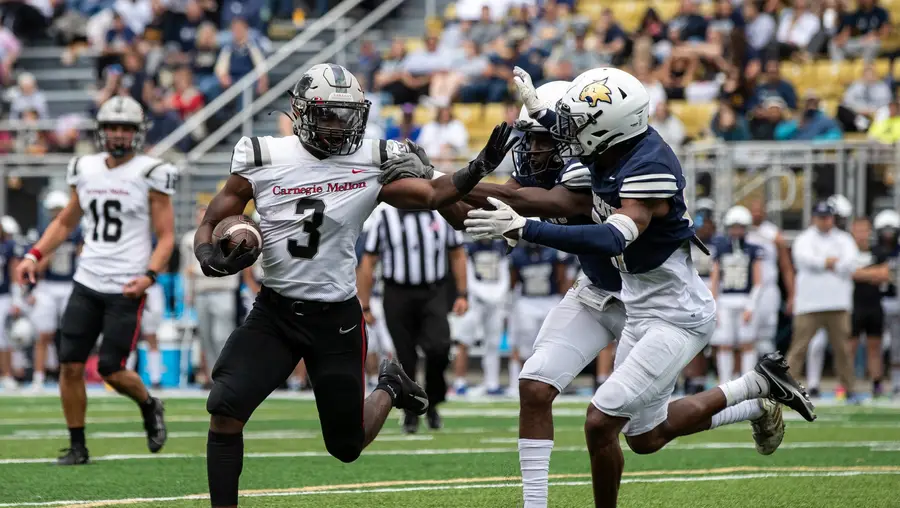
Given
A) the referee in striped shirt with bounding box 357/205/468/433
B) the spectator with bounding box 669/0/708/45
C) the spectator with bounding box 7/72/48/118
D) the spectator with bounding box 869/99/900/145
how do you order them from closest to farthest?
the referee in striped shirt with bounding box 357/205/468/433 → the spectator with bounding box 869/99/900/145 → the spectator with bounding box 669/0/708/45 → the spectator with bounding box 7/72/48/118

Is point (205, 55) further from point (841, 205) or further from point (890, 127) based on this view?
point (890, 127)

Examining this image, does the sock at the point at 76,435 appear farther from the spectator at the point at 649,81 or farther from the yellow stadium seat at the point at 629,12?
the yellow stadium seat at the point at 629,12

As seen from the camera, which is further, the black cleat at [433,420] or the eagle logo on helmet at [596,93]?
the black cleat at [433,420]

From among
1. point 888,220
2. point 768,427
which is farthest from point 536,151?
point 888,220

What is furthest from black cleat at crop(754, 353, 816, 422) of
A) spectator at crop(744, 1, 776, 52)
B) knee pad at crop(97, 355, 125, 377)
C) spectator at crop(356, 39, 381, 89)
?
spectator at crop(356, 39, 381, 89)

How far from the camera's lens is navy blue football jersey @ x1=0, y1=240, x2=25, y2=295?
47.8ft

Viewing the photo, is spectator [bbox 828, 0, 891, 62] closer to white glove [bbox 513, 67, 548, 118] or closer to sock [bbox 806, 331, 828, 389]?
sock [bbox 806, 331, 828, 389]

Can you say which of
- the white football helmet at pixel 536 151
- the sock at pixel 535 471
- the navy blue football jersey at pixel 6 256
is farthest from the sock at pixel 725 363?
the sock at pixel 535 471

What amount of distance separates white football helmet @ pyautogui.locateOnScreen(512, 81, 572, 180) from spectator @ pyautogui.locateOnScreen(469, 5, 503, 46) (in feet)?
36.3

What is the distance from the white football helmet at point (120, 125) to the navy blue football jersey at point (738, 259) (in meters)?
6.51

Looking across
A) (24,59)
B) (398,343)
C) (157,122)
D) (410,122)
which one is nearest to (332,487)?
(398,343)

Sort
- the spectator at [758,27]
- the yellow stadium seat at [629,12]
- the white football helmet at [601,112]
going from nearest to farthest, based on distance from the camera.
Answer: the white football helmet at [601,112] < the spectator at [758,27] < the yellow stadium seat at [629,12]

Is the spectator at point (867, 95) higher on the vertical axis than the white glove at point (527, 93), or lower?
higher

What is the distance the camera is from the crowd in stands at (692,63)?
13.8 meters
